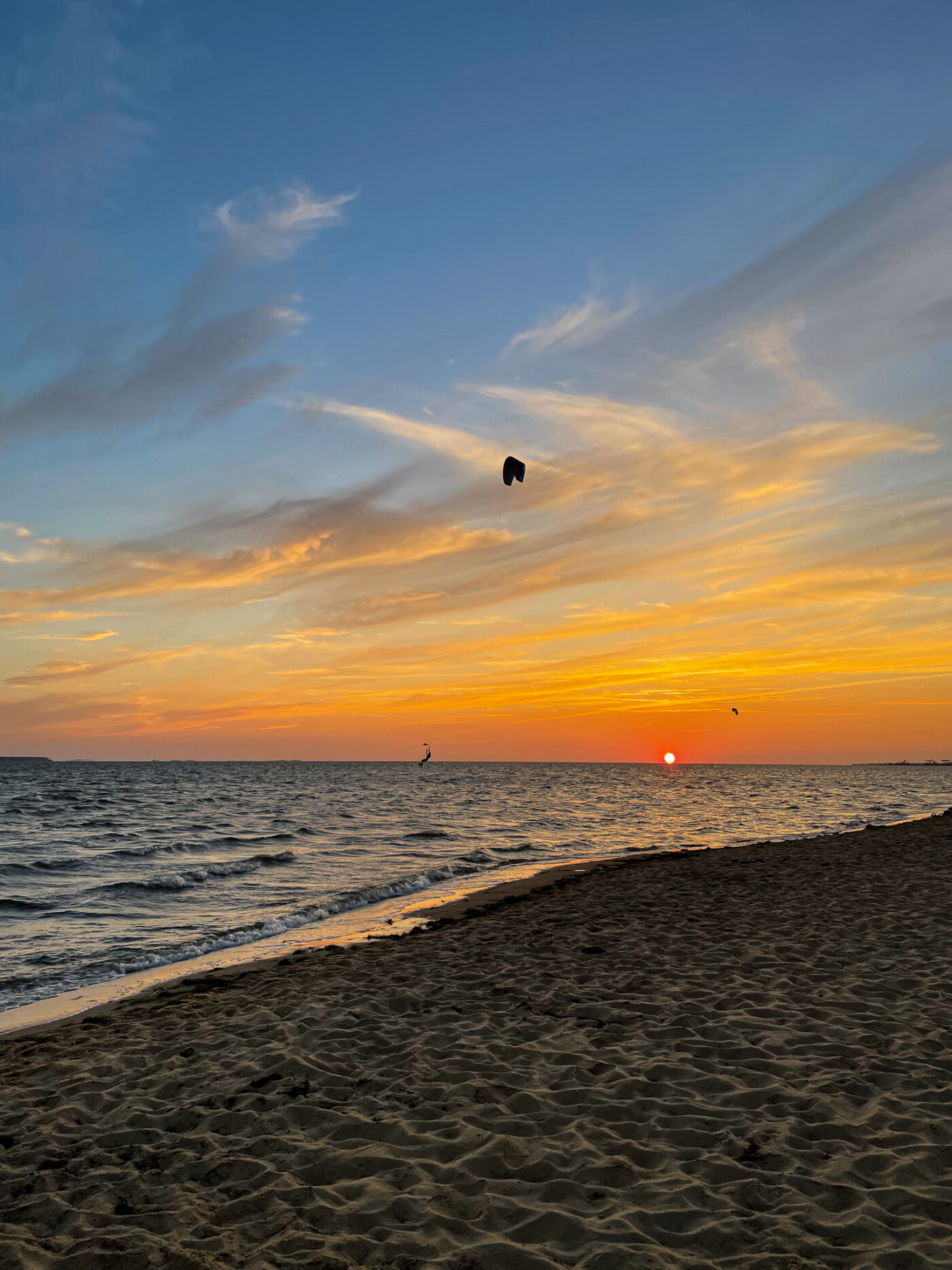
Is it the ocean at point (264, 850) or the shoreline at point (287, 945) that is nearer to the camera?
the shoreline at point (287, 945)

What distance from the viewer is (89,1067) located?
7.43 m

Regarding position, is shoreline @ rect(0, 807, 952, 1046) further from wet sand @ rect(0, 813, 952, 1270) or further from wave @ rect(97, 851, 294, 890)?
wave @ rect(97, 851, 294, 890)

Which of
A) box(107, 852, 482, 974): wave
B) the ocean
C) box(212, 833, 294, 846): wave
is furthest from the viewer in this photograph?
box(212, 833, 294, 846): wave

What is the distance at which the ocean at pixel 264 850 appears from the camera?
50.9ft

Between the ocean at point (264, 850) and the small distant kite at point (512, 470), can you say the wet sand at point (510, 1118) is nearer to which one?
the ocean at point (264, 850)

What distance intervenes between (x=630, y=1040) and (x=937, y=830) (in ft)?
84.9

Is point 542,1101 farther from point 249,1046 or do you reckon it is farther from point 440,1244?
point 249,1046

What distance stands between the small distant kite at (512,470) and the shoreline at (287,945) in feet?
31.2

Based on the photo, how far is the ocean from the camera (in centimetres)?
1552

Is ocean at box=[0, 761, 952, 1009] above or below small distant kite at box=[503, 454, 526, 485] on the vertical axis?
below

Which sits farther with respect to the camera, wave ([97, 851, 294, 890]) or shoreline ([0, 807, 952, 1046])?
wave ([97, 851, 294, 890])

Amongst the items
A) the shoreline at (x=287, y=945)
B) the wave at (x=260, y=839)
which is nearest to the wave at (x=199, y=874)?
the wave at (x=260, y=839)

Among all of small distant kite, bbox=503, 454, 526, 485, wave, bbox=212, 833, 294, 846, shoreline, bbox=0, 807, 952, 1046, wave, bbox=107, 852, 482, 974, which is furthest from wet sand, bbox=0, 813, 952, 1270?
wave, bbox=212, 833, 294, 846

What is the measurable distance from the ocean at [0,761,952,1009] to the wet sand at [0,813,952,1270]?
5.43 metres
